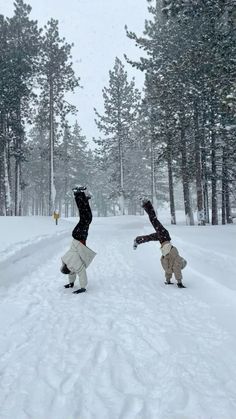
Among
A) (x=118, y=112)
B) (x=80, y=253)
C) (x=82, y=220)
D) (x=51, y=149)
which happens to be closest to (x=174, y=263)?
(x=80, y=253)

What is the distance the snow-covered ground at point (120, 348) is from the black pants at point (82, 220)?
1.18 metres

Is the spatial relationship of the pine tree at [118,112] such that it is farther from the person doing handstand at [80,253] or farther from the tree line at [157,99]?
the person doing handstand at [80,253]

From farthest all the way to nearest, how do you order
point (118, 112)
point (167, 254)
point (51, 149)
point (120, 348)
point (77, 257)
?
1. point (118, 112)
2. point (51, 149)
3. point (167, 254)
4. point (77, 257)
5. point (120, 348)

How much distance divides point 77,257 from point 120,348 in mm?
3572

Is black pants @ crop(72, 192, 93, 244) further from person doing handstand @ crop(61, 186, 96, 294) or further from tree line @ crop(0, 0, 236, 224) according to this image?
tree line @ crop(0, 0, 236, 224)

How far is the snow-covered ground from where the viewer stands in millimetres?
3143

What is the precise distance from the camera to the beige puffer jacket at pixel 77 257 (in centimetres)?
774

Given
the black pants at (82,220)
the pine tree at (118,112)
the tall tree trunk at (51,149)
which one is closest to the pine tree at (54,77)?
the tall tree trunk at (51,149)

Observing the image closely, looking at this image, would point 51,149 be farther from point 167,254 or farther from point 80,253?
point 167,254

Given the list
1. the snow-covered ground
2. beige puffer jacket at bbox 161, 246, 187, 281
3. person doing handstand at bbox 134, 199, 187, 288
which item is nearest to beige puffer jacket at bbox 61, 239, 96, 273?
the snow-covered ground

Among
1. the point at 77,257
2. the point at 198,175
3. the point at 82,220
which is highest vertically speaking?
the point at 198,175

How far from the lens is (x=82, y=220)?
823cm

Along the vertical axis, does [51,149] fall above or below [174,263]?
above

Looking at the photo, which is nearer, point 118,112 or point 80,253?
point 80,253
